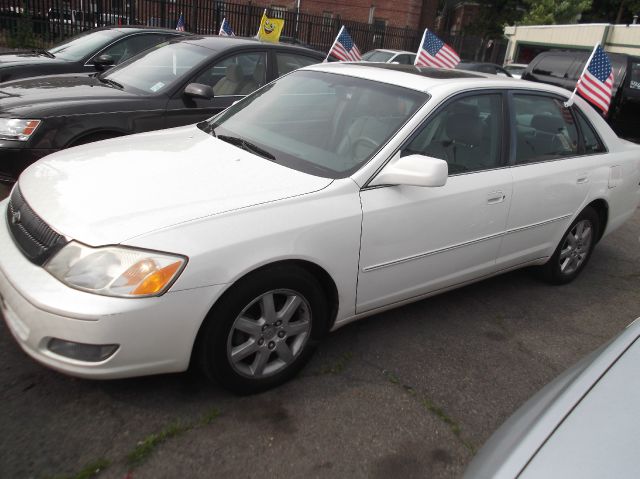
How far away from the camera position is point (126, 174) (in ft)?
9.41

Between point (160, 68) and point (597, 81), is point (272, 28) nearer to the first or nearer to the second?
point (160, 68)

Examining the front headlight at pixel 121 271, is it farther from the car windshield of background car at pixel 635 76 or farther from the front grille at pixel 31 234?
the car windshield of background car at pixel 635 76

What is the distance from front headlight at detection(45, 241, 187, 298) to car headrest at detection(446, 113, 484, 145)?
6.19ft

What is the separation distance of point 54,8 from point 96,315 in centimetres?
1539

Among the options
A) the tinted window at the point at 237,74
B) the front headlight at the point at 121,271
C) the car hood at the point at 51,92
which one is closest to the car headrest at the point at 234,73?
the tinted window at the point at 237,74

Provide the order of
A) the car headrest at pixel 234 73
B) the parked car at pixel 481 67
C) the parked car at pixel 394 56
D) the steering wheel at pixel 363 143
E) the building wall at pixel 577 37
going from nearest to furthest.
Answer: the steering wheel at pixel 363 143 → the car headrest at pixel 234 73 → the parked car at pixel 394 56 → the parked car at pixel 481 67 → the building wall at pixel 577 37

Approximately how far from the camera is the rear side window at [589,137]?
431cm

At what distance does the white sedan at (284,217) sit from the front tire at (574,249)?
0.09 meters

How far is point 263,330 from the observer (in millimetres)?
2699

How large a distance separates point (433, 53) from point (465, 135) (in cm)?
383

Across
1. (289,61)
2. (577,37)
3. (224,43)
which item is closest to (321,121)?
(224,43)

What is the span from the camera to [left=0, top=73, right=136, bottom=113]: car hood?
Answer: 4.58 metres

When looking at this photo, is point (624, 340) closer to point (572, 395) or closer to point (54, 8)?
point (572, 395)

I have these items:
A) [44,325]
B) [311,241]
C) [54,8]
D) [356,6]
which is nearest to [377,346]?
[311,241]
